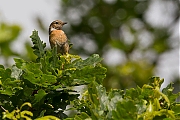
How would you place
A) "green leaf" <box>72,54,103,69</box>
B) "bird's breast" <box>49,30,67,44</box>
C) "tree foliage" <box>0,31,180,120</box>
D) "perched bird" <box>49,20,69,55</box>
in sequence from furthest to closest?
1. "bird's breast" <box>49,30,67,44</box>
2. "perched bird" <box>49,20,69,55</box>
3. "green leaf" <box>72,54,103,69</box>
4. "tree foliage" <box>0,31,180,120</box>

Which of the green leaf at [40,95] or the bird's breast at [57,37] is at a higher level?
the bird's breast at [57,37]

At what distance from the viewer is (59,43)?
542 centimetres

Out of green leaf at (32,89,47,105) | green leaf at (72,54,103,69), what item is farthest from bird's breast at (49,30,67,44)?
green leaf at (32,89,47,105)

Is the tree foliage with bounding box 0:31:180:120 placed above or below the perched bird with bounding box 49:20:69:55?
below

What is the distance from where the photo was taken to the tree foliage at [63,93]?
2.49 meters

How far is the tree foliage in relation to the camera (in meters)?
2.49

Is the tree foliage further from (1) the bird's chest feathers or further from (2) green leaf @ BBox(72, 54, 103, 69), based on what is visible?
(1) the bird's chest feathers

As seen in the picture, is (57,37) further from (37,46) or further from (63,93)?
(63,93)

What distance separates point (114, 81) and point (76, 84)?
7.14 m

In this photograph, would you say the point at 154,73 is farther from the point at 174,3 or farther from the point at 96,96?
the point at 96,96

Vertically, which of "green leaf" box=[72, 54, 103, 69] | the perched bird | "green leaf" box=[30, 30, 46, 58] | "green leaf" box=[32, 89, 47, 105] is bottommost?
"green leaf" box=[32, 89, 47, 105]

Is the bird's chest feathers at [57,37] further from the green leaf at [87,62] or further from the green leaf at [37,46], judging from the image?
the green leaf at [87,62]

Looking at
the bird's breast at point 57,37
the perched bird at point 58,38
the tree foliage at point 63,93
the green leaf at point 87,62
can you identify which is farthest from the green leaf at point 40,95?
the bird's breast at point 57,37

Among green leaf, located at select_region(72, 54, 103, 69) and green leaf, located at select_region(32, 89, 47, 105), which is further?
green leaf, located at select_region(72, 54, 103, 69)
